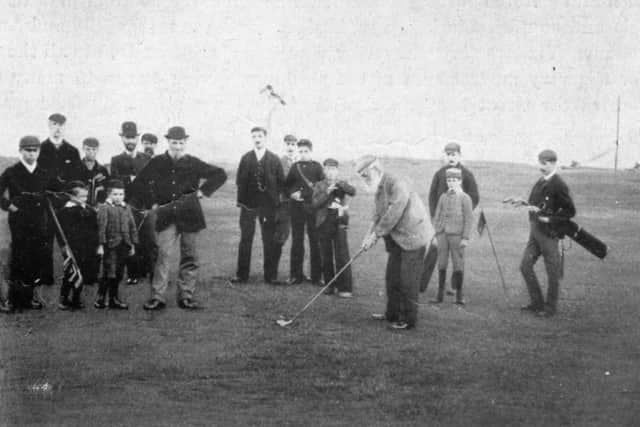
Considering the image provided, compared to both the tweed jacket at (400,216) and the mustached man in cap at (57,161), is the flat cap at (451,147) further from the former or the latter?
the mustached man in cap at (57,161)

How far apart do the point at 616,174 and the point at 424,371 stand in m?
4.27

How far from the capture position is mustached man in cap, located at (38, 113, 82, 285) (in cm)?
571

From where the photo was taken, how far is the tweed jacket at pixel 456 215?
625 centimetres

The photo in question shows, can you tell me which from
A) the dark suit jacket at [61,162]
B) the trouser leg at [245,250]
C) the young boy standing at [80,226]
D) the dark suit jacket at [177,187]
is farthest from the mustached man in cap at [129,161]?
the trouser leg at [245,250]

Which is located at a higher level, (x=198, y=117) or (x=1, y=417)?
(x=198, y=117)

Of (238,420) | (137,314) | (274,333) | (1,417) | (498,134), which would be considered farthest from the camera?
(498,134)

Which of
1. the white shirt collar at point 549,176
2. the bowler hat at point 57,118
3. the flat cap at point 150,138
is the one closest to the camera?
the white shirt collar at point 549,176

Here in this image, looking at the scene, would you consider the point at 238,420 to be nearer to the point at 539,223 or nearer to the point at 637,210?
the point at 539,223

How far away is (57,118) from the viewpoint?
236 inches

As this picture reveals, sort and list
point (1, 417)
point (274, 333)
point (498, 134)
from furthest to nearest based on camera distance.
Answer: point (498, 134), point (274, 333), point (1, 417)

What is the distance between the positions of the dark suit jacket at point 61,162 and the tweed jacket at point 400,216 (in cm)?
301

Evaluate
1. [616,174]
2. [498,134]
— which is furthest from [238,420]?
[616,174]

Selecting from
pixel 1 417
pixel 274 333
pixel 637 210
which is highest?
pixel 637 210

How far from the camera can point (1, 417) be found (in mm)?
4172
